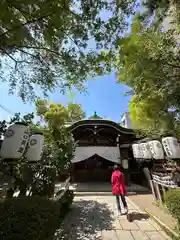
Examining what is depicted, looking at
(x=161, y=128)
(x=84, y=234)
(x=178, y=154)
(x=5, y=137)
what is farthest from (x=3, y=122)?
(x=161, y=128)

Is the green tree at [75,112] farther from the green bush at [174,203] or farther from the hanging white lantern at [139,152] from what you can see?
the green bush at [174,203]

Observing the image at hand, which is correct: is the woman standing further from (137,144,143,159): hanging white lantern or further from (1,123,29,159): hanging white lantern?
(137,144,143,159): hanging white lantern

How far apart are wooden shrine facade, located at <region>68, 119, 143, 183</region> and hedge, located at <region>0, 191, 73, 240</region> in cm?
884

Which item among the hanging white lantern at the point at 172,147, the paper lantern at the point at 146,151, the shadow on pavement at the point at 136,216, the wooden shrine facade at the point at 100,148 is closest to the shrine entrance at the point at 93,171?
the wooden shrine facade at the point at 100,148

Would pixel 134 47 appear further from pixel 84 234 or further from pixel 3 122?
pixel 84 234

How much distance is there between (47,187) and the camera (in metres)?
6.05

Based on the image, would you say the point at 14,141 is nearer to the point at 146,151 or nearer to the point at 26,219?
the point at 26,219

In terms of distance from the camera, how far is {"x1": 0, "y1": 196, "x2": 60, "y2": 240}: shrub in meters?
2.57

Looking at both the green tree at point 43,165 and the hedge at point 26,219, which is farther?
the green tree at point 43,165

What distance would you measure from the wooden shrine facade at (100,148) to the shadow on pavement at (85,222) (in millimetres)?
4410

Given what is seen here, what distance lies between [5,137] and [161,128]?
24.4 ft

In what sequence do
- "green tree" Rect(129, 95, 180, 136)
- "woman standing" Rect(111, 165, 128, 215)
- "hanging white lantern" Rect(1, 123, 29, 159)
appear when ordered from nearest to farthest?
1. "hanging white lantern" Rect(1, 123, 29, 159)
2. "woman standing" Rect(111, 165, 128, 215)
3. "green tree" Rect(129, 95, 180, 136)

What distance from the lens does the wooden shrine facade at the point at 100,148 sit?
12.0m

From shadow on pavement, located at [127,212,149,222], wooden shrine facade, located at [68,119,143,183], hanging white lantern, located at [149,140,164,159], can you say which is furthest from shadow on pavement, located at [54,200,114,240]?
wooden shrine facade, located at [68,119,143,183]
